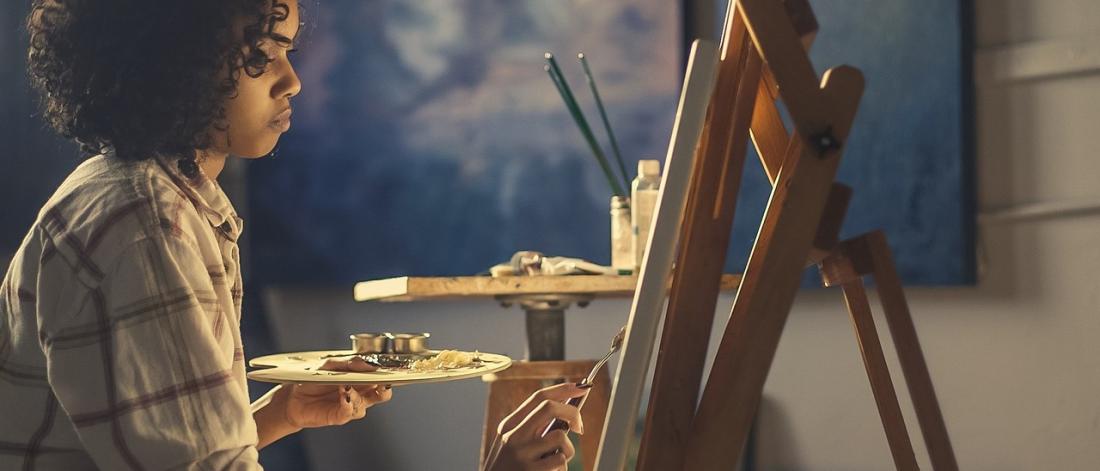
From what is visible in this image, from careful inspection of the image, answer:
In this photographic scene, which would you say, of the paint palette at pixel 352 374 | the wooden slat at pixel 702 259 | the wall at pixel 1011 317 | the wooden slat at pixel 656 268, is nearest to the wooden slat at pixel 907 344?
the wooden slat at pixel 702 259

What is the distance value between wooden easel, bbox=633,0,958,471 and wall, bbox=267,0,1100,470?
1.65m

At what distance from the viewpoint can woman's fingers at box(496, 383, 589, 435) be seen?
111 cm

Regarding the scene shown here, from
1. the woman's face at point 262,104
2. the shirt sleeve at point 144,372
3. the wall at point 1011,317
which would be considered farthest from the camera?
the wall at point 1011,317

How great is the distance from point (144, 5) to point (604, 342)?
6.85 feet

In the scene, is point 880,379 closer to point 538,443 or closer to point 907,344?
point 907,344

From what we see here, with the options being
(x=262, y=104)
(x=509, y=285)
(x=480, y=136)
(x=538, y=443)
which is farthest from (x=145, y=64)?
(x=480, y=136)

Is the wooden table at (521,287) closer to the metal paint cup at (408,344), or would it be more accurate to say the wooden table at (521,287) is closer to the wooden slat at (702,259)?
the metal paint cup at (408,344)

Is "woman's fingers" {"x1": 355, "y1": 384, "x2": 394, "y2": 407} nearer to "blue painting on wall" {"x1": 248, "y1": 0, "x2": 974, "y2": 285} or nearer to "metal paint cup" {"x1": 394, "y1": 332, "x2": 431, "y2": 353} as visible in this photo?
"metal paint cup" {"x1": 394, "y1": 332, "x2": 431, "y2": 353}

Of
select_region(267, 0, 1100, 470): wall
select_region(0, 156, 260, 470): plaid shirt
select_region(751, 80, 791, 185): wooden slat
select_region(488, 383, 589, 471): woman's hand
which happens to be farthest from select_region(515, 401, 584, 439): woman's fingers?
select_region(267, 0, 1100, 470): wall

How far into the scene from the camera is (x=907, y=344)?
120 centimetres

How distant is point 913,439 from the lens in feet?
8.81

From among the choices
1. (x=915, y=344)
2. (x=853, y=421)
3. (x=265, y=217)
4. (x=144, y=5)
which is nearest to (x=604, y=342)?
(x=853, y=421)

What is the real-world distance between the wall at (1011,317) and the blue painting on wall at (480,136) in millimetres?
190

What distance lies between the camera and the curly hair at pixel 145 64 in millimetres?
1091
